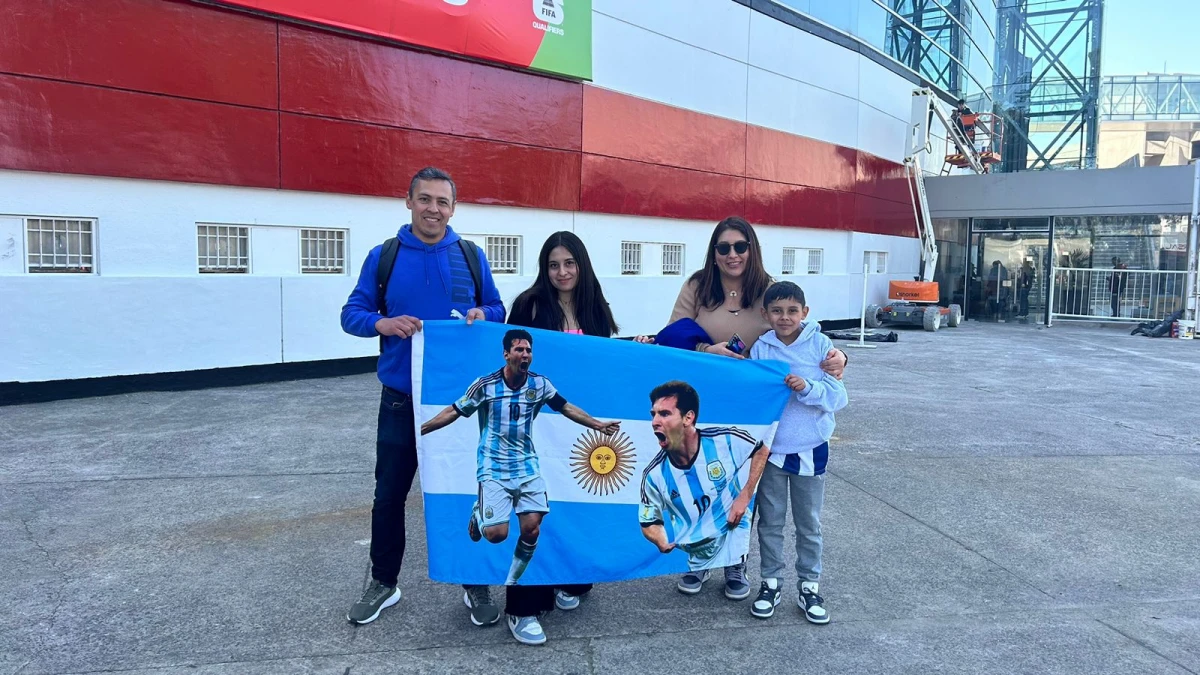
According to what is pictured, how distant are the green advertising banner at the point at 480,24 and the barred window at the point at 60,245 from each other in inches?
124

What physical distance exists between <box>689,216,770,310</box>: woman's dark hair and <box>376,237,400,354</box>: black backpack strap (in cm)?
147

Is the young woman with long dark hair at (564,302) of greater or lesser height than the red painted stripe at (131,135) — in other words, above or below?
below

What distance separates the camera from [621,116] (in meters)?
14.7

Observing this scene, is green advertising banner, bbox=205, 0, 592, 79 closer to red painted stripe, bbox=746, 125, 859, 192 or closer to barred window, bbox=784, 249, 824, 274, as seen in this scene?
→ red painted stripe, bbox=746, 125, 859, 192

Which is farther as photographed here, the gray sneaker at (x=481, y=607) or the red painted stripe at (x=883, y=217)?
the red painted stripe at (x=883, y=217)

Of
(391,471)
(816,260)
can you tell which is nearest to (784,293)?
(391,471)

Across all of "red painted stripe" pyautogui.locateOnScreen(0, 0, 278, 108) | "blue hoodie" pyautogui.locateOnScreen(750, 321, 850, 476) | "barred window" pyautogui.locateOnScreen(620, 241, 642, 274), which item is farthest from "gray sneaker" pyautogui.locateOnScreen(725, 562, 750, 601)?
"barred window" pyautogui.locateOnScreen(620, 241, 642, 274)

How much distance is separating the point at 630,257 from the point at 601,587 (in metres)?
11.7

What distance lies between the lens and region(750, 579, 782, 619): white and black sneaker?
372 centimetres

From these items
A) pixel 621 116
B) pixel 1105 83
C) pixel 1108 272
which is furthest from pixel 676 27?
pixel 1105 83

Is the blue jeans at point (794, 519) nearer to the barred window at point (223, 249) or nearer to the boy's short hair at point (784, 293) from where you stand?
the boy's short hair at point (784, 293)

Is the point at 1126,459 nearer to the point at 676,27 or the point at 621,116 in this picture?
the point at 621,116

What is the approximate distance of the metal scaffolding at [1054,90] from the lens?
28.0 metres

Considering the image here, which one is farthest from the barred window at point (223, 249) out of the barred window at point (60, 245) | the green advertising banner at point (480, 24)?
the green advertising banner at point (480, 24)
